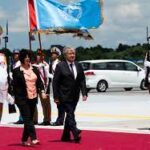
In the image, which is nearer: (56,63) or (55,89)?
(55,89)

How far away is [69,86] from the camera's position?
Result: 11773 millimetres

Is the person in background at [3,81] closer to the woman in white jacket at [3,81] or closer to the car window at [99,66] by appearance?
the woman in white jacket at [3,81]

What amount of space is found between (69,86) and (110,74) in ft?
68.6

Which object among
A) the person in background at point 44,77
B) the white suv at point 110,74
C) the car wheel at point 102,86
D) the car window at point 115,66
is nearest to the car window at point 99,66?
the white suv at point 110,74

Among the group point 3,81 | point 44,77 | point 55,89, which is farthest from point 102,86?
point 55,89

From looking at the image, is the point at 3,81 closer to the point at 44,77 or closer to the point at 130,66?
the point at 44,77

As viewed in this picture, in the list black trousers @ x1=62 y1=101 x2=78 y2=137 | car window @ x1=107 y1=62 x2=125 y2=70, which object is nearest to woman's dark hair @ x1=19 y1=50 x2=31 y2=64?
black trousers @ x1=62 y1=101 x2=78 y2=137

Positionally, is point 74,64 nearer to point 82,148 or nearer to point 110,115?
point 82,148

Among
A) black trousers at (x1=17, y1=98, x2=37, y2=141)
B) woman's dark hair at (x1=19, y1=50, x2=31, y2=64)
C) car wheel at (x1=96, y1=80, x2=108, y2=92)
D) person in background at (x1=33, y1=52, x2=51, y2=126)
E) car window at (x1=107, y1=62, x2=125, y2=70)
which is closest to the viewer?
black trousers at (x1=17, y1=98, x2=37, y2=141)

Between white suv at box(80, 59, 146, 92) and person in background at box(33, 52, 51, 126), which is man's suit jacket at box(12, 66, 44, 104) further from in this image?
white suv at box(80, 59, 146, 92)

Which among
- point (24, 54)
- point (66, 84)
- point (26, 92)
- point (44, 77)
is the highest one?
point (24, 54)

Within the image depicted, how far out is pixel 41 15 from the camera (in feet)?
56.5

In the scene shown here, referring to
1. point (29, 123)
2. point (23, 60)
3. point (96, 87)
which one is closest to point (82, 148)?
point (29, 123)

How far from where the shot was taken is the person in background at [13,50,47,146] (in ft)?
38.1
